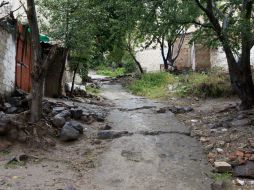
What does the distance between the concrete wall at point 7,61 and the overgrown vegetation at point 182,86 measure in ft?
22.5

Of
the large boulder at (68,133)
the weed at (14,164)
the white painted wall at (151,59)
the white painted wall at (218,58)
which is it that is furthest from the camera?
the white painted wall at (151,59)

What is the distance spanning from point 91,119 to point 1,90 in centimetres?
228

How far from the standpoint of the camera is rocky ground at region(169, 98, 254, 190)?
6.05 m

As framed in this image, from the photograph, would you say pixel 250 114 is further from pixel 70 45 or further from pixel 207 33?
pixel 70 45

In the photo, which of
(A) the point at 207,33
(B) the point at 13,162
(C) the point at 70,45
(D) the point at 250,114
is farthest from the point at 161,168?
(C) the point at 70,45

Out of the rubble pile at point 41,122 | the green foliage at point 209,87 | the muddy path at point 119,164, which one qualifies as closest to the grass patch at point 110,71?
the green foliage at point 209,87

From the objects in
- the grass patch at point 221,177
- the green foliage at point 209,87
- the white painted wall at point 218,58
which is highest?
the white painted wall at point 218,58

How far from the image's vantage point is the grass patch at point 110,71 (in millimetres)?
25712

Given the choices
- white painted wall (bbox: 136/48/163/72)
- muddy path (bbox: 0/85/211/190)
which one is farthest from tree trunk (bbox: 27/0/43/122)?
white painted wall (bbox: 136/48/163/72)

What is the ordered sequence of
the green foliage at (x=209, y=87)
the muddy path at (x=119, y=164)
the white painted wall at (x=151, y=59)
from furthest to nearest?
1. the white painted wall at (x=151, y=59)
2. the green foliage at (x=209, y=87)
3. the muddy path at (x=119, y=164)

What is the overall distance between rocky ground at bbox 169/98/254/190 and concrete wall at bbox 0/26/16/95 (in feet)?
14.6

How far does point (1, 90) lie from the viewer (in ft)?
28.0

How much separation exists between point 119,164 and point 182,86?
9.36 m

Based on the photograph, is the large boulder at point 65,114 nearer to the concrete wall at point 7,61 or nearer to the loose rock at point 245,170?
the concrete wall at point 7,61
